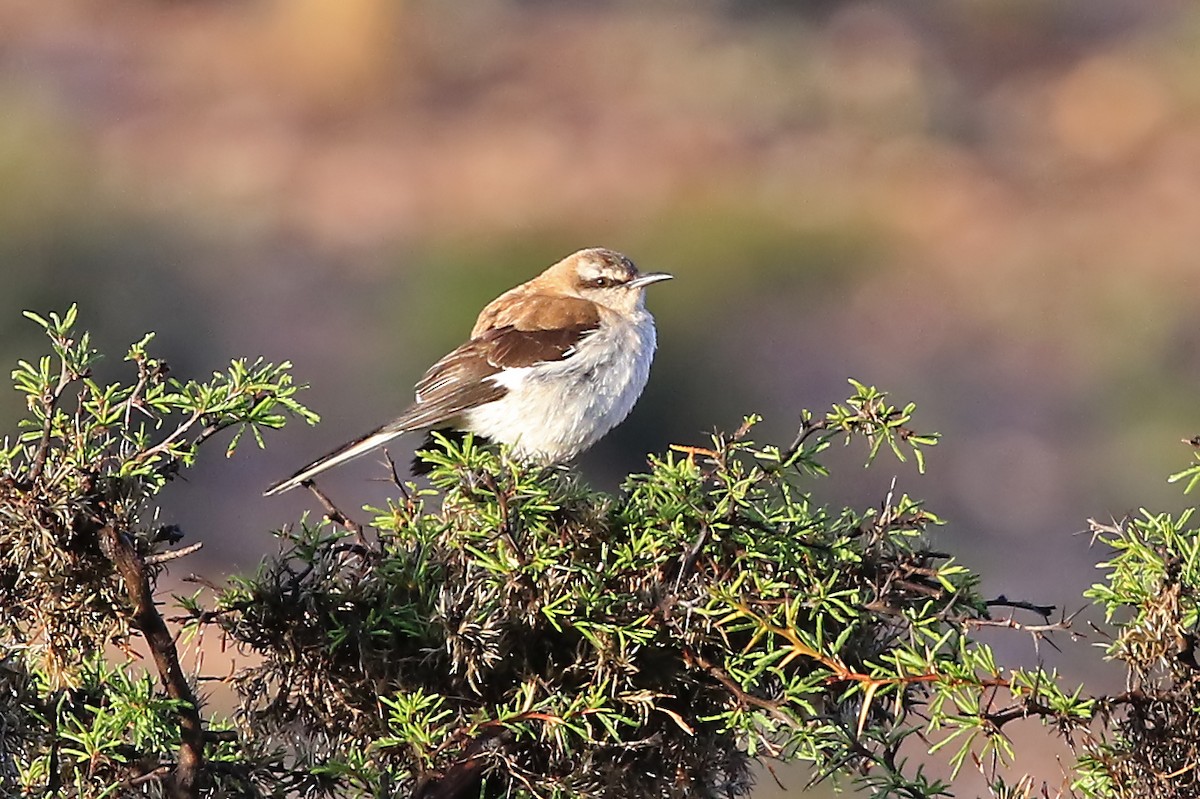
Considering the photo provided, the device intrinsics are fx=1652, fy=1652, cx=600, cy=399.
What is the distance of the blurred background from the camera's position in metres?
14.4

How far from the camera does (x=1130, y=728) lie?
2.14 metres

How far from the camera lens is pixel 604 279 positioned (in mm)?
5387

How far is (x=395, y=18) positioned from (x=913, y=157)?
786cm

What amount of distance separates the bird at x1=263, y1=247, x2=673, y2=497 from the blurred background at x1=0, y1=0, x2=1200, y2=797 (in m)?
6.20

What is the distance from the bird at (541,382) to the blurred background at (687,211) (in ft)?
20.3

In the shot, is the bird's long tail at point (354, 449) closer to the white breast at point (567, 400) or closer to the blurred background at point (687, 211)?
the white breast at point (567, 400)

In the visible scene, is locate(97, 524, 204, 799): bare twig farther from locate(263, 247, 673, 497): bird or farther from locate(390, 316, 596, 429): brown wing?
locate(390, 316, 596, 429): brown wing

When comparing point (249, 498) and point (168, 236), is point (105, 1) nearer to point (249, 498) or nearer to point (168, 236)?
point (168, 236)

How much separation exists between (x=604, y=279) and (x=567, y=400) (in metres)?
0.78

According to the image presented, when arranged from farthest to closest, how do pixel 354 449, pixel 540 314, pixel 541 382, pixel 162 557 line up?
1. pixel 540 314
2. pixel 541 382
3. pixel 354 449
4. pixel 162 557

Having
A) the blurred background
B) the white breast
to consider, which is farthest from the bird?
the blurred background

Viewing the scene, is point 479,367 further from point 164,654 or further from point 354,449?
point 164,654

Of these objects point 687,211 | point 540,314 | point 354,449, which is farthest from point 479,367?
point 687,211

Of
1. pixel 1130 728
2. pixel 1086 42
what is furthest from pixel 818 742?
pixel 1086 42
